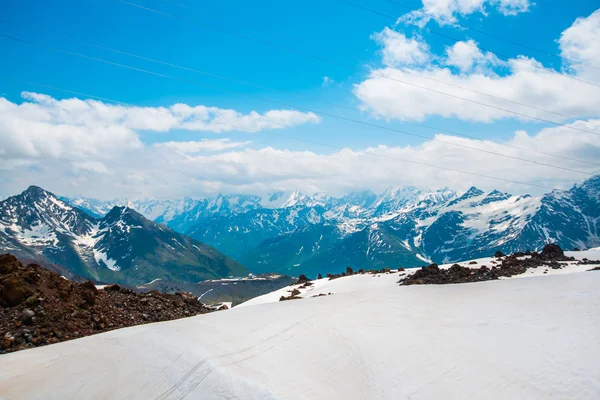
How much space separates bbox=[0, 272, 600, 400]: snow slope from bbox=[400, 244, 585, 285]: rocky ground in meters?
11.1

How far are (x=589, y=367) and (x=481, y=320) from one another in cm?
457

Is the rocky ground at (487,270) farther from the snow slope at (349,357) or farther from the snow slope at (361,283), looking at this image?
the snow slope at (349,357)

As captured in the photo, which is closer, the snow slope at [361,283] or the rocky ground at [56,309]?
the rocky ground at [56,309]

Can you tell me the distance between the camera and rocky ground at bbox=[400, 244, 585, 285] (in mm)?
30438

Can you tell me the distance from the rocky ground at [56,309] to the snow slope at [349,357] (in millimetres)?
1916

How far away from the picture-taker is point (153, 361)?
1389 cm

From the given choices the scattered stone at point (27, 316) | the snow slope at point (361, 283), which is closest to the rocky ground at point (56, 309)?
the scattered stone at point (27, 316)

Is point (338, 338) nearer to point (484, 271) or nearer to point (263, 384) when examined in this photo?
point (263, 384)

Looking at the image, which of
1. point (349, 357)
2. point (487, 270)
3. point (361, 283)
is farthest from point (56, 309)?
point (487, 270)

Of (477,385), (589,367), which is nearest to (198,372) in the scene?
(477,385)

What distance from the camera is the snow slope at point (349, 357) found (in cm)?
1199

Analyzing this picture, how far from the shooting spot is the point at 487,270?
32.4m

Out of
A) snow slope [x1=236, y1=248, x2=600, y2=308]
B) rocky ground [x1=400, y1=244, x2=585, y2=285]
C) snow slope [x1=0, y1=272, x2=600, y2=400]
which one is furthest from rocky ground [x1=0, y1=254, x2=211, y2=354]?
rocky ground [x1=400, y1=244, x2=585, y2=285]

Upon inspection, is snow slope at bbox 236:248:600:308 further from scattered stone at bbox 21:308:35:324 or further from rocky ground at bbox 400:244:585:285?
scattered stone at bbox 21:308:35:324
